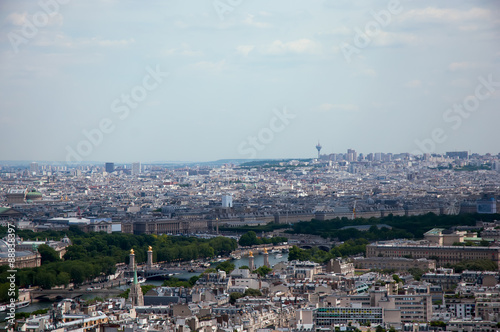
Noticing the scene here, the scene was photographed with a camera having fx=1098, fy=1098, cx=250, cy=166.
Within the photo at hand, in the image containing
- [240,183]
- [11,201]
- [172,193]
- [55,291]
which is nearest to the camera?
[55,291]

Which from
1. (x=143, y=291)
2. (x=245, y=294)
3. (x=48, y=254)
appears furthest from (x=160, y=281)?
(x=245, y=294)

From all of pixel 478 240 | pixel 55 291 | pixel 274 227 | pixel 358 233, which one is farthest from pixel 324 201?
pixel 55 291

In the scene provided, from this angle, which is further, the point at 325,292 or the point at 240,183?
the point at 240,183

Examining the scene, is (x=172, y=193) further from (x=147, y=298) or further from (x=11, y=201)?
(x=147, y=298)

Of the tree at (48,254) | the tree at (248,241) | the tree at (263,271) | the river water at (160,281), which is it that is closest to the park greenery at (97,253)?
the tree at (48,254)

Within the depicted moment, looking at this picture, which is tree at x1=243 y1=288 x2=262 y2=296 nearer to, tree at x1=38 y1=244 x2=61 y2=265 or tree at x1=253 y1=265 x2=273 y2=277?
tree at x1=253 y1=265 x2=273 y2=277

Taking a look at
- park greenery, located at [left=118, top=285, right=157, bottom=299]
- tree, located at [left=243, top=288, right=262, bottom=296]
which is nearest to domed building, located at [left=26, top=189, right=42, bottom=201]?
park greenery, located at [left=118, top=285, right=157, bottom=299]

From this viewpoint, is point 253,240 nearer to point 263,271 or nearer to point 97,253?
point 97,253
